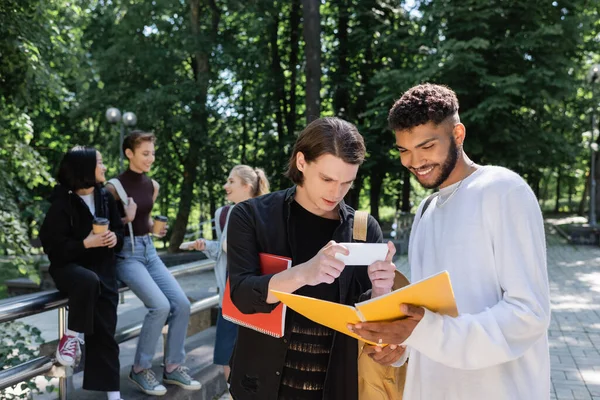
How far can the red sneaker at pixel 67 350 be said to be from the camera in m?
3.71

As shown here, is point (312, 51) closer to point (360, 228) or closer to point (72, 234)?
point (72, 234)

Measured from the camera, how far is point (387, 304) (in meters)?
1.76

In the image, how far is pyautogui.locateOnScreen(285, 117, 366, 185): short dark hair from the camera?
90.7 inches

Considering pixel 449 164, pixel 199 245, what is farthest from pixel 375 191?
pixel 449 164

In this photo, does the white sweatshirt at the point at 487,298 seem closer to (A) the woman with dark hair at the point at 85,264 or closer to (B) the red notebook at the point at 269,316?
(B) the red notebook at the point at 269,316

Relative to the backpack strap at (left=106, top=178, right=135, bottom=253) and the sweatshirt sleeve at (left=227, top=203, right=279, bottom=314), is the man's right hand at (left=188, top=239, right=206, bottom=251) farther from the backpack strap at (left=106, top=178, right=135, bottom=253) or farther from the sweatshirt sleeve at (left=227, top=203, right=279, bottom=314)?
the sweatshirt sleeve at (left=227, top=203, right=279, bottom=314)

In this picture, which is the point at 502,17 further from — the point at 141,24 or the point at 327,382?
the point at 327,382

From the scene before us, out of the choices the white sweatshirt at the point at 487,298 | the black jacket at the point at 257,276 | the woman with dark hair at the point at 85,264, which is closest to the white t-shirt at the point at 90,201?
the woman with dark hair at the point at 85,264

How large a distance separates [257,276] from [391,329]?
1.86 feet

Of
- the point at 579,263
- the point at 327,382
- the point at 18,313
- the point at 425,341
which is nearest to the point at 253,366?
the point at 327,382

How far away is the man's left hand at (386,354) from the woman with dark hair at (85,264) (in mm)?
2109

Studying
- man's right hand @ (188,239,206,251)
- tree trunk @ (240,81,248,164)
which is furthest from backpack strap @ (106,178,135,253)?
tree trunk @ (240,81,248,164)

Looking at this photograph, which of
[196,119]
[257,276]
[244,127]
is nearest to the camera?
[257,276]

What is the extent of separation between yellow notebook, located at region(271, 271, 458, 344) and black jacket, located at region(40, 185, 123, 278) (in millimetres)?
2314
